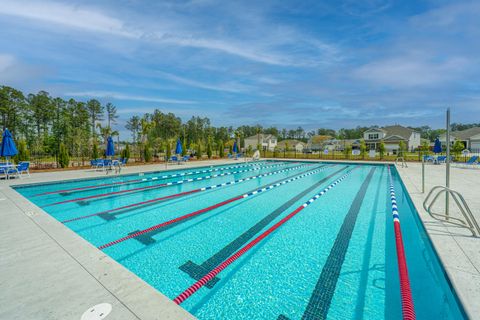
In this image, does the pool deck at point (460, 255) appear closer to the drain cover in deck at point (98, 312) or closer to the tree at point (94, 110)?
the drain cover in deck at point (98, 312)

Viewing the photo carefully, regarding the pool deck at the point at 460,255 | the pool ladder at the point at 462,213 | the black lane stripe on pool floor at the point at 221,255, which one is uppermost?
the pool ladder at the point at 462,213

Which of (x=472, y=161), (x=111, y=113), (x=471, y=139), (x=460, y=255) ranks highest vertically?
(x=111, y=113)

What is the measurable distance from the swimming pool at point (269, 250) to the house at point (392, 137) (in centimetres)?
4125

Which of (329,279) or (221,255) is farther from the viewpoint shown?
(221,255)

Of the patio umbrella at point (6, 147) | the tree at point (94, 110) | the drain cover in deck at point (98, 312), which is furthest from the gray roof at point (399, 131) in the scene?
the tree at point (94, 110)

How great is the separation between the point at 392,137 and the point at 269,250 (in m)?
47.9

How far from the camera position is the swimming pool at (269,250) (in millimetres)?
2668

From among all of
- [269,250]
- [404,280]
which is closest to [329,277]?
[404,280]

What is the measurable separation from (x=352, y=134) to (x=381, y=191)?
3117 inches

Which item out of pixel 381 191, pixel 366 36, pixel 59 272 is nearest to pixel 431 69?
pixel 366 36

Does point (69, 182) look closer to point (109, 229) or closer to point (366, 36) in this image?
point (109, 229)

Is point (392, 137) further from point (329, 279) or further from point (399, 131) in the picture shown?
point (329, 279)

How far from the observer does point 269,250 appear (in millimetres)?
4031

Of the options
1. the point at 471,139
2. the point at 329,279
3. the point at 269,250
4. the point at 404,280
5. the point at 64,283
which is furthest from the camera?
the point at 471,139
